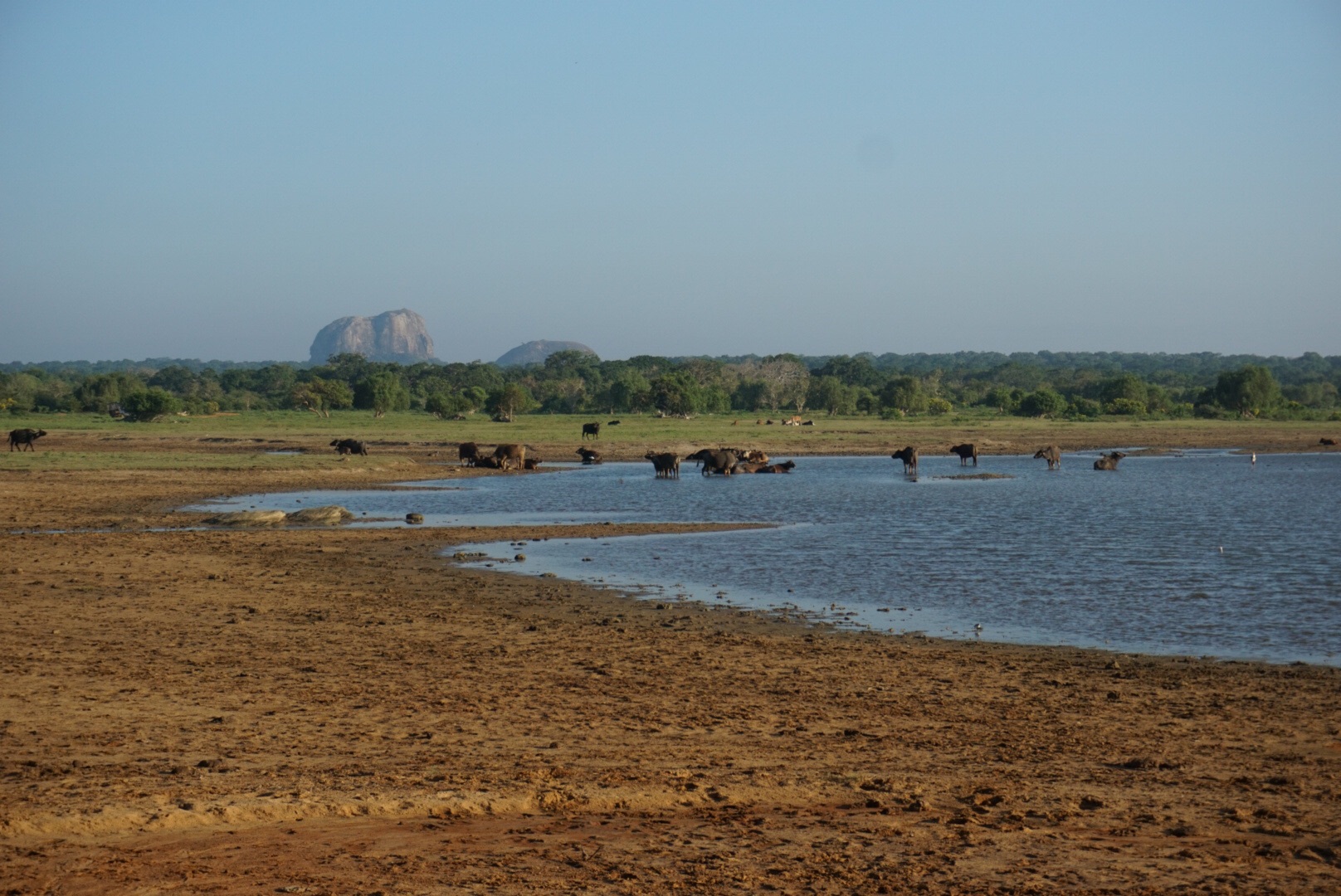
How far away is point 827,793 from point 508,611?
25.3 feet

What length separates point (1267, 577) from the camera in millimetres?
17594

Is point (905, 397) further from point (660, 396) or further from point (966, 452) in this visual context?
point (966, 452)

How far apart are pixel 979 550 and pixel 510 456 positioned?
2472 centimetres

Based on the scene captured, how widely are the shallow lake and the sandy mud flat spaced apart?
1.94m

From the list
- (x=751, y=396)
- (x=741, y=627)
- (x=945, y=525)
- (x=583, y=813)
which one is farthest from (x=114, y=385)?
(x=583, y=813)

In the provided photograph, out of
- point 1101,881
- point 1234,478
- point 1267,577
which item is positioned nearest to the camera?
point 1101,881

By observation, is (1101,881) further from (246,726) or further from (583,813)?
(246,726)

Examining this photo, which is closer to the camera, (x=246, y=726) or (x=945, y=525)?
(x=246, y=726)

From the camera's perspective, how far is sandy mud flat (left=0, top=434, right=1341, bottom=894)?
245 inches

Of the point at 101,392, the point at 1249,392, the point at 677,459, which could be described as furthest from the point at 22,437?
the point at 1249,392

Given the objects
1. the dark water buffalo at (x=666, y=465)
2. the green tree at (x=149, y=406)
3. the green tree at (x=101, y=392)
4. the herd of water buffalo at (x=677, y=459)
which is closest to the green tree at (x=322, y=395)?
the green tree at (x=101, y=392)

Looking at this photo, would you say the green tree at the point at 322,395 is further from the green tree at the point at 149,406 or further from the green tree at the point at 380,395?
the green tree at the point at 149,406

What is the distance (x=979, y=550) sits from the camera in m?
21.2

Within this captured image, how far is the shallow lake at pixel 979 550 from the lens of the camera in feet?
46.9
